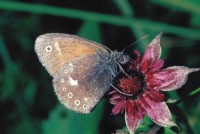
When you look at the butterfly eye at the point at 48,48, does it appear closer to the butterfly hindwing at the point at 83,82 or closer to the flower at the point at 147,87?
the butterfly hindwing at the point at 83,82

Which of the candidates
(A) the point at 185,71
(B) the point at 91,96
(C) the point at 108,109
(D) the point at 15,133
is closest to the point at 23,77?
(D) the point at 15,133

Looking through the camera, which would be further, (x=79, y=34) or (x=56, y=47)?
(x=79, y=34)

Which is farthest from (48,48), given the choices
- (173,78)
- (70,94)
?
(173,78)

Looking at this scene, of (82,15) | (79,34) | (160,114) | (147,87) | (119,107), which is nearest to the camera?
(160,114)

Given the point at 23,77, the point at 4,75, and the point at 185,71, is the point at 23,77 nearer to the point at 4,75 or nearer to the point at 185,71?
the point at 4,75

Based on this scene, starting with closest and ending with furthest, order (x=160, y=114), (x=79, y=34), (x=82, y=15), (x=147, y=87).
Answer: (x=160, y=114) → (x=147, y=87) → (x=82, y=15) → (x=79, y=34)

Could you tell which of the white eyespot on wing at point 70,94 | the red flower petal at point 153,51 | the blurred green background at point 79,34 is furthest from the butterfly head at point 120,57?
the blurred green background at point 79,34

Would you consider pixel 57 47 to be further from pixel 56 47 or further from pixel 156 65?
pixel 156 65

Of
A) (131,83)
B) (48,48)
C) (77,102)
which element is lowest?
(77,102)

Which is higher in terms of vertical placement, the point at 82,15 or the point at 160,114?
the point at 82,15
